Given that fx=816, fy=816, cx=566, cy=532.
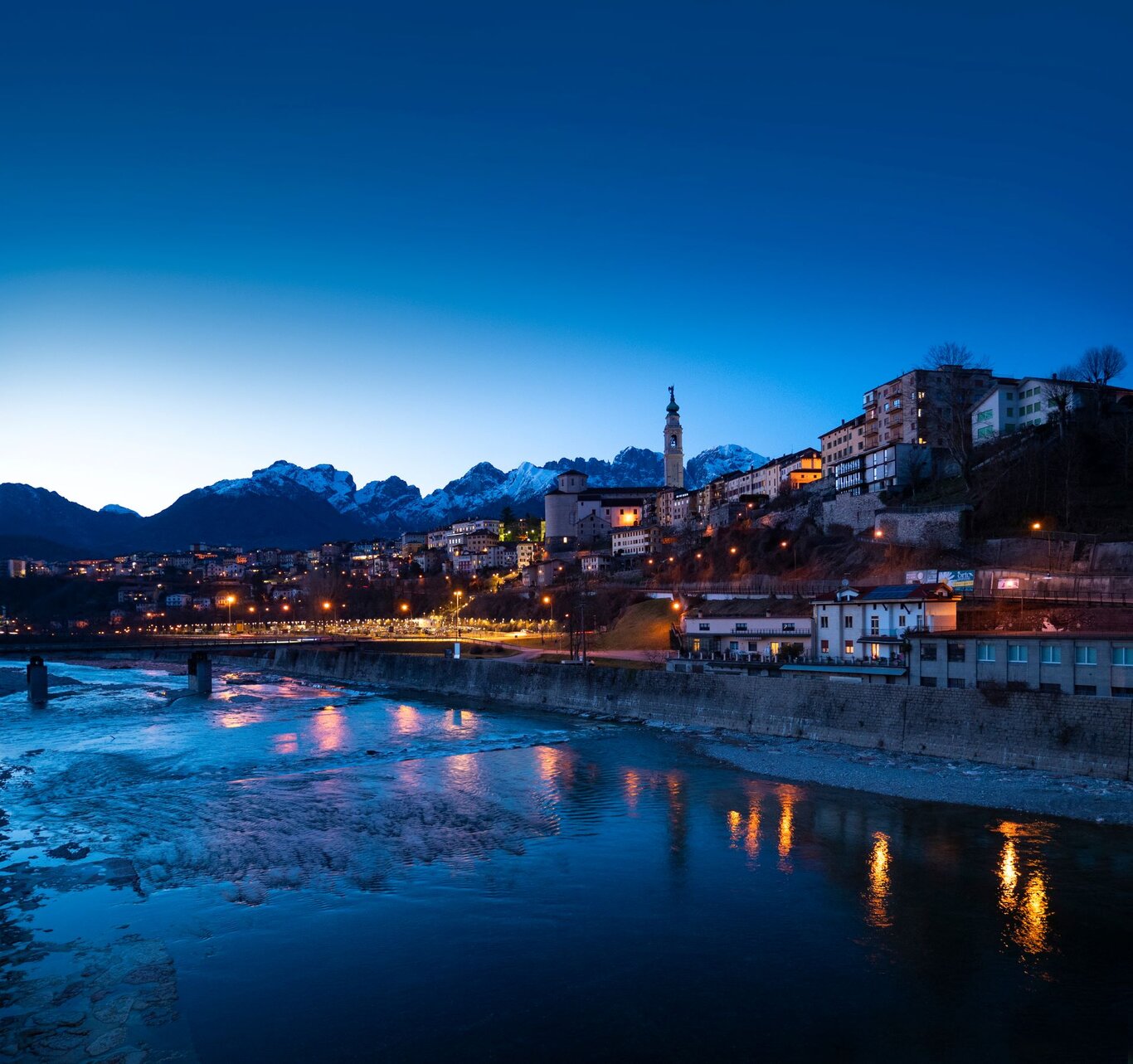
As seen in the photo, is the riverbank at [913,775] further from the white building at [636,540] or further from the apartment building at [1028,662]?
the white building at [636,540]

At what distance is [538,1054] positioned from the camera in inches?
440

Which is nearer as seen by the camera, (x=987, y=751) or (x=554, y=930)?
(x=554, y=930)

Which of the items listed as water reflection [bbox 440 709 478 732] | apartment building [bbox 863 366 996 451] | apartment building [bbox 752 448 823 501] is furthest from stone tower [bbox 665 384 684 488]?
water reflection [bbox 440 709 478 732]

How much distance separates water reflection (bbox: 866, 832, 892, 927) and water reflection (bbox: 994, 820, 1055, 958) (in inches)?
84.0

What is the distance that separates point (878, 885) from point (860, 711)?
14.3m

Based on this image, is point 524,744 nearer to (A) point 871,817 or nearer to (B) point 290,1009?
(A) point 871,817

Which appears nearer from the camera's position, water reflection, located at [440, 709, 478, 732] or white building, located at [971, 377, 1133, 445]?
water reflection, located at [440, 709, 478, 732]

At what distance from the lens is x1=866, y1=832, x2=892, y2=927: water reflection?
15711 millimetres

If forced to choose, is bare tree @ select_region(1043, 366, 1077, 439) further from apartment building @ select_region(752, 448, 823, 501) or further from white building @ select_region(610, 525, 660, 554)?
white building @ select_region(610, 525, 660, 554)

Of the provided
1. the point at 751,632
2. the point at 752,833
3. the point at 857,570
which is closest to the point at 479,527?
the point at 857,570

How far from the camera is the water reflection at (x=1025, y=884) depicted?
14.7 m

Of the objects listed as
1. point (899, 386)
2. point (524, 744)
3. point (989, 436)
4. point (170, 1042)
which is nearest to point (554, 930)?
point (170, 1042)

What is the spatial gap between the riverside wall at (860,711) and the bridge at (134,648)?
71.0 ft

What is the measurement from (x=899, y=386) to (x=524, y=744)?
5295 cm
